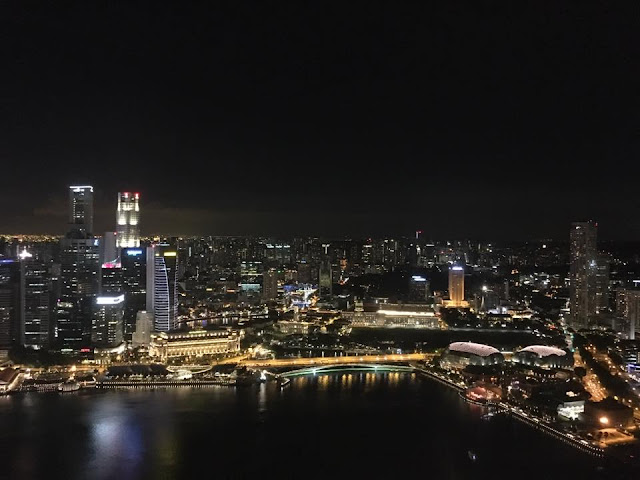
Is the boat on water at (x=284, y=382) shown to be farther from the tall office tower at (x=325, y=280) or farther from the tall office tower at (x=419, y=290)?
the tall office tower at (x=325, y=280)

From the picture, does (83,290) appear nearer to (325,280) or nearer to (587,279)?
(325,280)

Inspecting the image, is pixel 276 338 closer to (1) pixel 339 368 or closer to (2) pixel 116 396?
(1) pixel 339 368

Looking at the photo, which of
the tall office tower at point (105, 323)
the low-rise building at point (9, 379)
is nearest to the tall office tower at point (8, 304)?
the low-rise building at point (9, 379)

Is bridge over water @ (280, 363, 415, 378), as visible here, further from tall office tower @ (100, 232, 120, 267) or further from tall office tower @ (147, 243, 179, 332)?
tall office tower @ (100, 232, 120, 267)

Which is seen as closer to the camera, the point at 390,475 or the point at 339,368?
the point at 390,475

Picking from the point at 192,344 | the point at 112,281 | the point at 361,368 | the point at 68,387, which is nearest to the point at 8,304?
the point at 112,281

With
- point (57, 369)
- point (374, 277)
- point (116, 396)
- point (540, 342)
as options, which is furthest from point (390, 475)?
point (374, 277)
